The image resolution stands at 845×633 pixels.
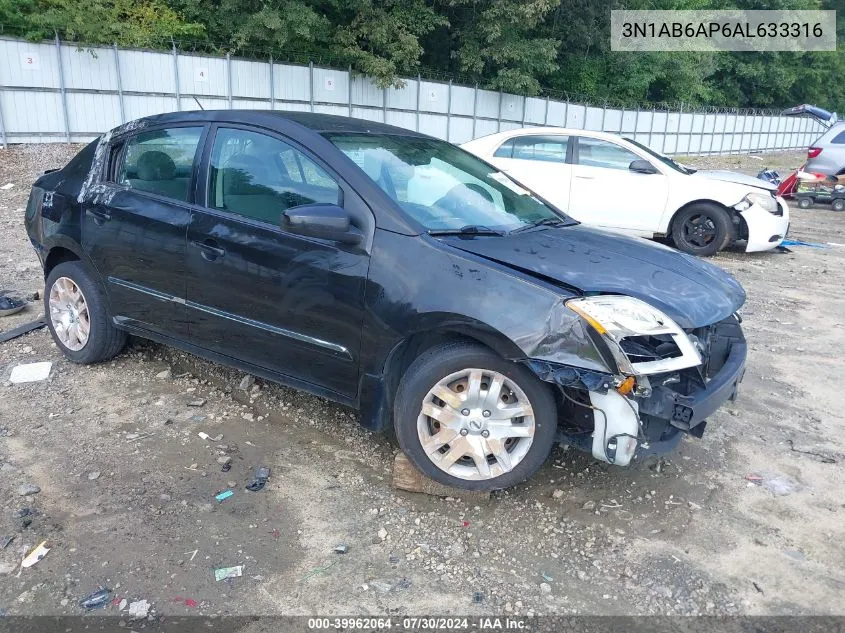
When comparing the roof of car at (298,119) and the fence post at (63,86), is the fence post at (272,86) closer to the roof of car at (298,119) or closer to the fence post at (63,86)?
the fence post at (63,86)

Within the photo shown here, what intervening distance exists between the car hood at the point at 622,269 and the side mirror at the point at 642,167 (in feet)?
17.2

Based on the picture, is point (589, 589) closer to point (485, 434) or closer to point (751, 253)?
point (485, 434)

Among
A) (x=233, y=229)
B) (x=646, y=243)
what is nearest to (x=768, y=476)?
(x=646, y=243)

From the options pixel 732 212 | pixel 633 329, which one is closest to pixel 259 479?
pixel 633 329

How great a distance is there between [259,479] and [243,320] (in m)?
0.86

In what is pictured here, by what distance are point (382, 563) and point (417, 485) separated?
0.56 meters

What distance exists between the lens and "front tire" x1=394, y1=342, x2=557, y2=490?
3012mm

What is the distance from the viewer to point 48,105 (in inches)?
627

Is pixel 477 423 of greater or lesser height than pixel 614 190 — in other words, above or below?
below

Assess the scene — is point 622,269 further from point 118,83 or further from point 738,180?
point 118,83

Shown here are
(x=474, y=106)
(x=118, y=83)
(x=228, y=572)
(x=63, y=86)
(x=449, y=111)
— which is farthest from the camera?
(x=474, y=106)

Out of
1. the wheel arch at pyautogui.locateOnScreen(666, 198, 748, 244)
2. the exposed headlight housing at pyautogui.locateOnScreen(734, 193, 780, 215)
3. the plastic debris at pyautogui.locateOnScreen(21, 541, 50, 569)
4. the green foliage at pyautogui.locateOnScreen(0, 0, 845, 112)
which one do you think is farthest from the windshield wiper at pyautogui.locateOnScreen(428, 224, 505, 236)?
the green foliage at pyautogui.locateOnScreen(0, 0, 845, 112)

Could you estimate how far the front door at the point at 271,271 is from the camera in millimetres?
3336

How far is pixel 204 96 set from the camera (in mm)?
18828
